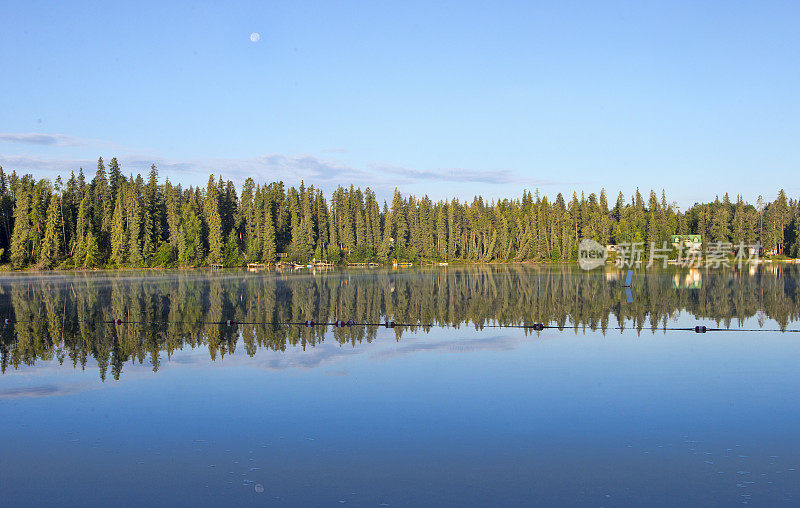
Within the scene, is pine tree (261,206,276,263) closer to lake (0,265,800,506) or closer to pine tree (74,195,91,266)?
pine tree (74,195,91,266)

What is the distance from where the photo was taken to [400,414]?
11.4 metres

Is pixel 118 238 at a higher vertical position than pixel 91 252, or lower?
higher

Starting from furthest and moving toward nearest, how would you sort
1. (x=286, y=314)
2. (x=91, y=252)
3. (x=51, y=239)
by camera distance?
1. (x=91, y=252)
2. (x=51, y=239)
3. (x=286, y=314)

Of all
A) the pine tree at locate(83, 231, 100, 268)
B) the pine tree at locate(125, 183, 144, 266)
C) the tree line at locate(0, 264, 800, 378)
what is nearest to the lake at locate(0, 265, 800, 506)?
the tree line at locate(0, 264, 800, 378)

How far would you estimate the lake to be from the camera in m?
8.06

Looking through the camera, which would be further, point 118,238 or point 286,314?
point 118,238

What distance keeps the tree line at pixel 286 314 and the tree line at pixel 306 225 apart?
5314cm

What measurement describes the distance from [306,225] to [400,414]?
100m

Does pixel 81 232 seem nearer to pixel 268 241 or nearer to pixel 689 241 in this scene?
pixel 268 241

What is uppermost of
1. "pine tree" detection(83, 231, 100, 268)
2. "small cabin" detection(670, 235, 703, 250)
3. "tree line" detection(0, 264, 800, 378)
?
"small cabin" detection(670, 235, 703, 250)

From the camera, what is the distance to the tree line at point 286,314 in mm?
19000

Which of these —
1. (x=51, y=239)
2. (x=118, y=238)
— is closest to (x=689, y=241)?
(x=118, y=238)

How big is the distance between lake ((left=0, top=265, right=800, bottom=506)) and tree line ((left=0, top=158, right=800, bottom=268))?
7263 cm

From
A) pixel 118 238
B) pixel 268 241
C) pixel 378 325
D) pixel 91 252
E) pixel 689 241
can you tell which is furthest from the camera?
pixel 689 241
